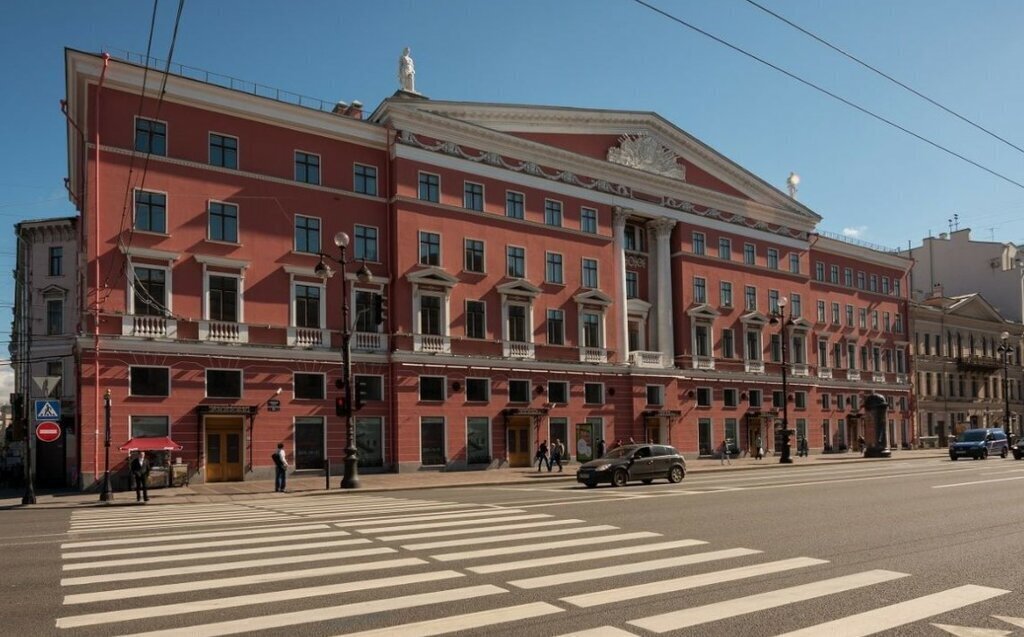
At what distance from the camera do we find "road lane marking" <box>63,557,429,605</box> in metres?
9.08

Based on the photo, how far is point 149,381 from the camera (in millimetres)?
30266

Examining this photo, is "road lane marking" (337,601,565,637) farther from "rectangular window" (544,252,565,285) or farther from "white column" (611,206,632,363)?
"white column" (611,206,632,363)

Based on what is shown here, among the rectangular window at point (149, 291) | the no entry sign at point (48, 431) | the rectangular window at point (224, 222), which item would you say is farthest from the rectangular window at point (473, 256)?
the no entry sign at point (48, 431)

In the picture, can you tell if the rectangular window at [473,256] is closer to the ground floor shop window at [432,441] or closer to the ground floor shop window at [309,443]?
the ground floor shop window at [432,441]

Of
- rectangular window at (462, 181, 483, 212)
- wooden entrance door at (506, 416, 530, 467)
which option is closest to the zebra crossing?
wooden entrance door at (506, 416, 530, 467)

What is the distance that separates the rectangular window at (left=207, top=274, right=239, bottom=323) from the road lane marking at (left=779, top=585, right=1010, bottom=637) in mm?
29022

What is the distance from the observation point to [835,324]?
61562 mm

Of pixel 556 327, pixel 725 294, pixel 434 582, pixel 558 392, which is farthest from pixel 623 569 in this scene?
pixel 725 294

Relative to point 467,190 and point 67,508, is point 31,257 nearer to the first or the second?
point 467,190

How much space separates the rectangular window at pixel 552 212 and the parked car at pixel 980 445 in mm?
25803

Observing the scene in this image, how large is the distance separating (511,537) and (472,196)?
28.9 meters

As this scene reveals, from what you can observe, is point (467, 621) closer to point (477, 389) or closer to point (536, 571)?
point (536, 571)

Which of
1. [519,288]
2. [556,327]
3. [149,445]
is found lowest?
[149,445]

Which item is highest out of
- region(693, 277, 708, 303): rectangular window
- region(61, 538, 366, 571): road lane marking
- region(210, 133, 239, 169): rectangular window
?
region(210, 133, 239, 169): rectangular window
